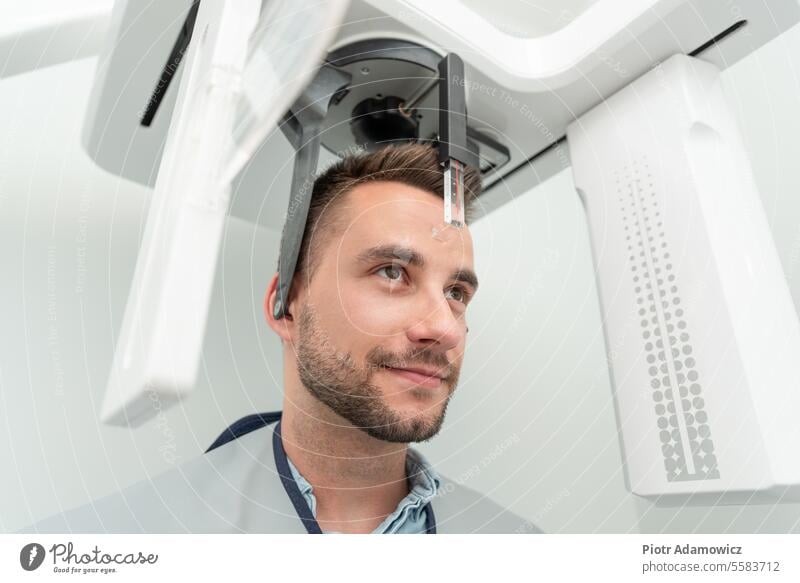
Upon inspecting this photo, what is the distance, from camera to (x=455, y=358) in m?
0.51

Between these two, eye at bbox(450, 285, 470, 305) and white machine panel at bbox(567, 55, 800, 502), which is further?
eye at bbox(450, 285, 470, 305)

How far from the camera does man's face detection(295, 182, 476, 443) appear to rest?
0.46 metres

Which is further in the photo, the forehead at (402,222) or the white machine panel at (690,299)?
the forehead at (402,222)

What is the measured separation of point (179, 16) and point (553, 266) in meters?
0.45

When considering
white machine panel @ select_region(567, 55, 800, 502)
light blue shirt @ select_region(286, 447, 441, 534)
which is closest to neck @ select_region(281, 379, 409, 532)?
light blue shirt @ select_region(286, 447, 441, 534)

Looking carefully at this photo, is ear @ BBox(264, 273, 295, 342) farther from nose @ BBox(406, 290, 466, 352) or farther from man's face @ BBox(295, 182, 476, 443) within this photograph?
nose @ BBox(406, 290, 466, 352)

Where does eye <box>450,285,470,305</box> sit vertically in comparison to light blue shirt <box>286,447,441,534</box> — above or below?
above

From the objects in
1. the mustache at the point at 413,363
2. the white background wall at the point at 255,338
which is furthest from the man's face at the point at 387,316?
the white background wall at the point at 255,338

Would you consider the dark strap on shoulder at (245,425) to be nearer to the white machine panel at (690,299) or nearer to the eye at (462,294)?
the eye at (462,294)

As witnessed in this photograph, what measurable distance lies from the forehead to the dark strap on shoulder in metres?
0.20

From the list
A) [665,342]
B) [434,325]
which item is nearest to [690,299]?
[665,342]

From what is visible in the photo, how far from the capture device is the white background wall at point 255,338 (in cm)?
50

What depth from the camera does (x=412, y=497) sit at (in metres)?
0.53

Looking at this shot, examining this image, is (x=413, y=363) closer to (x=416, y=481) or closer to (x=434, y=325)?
(x=434, y=325)
